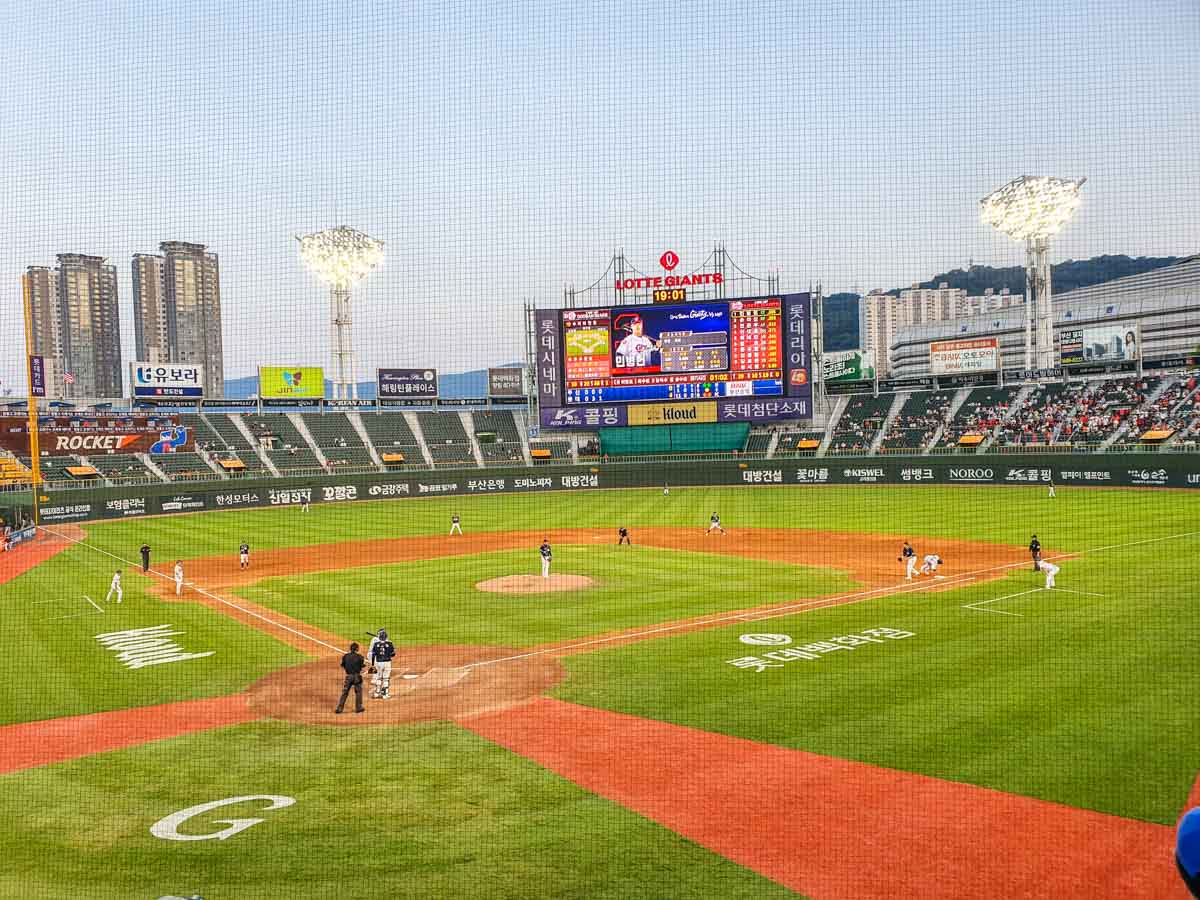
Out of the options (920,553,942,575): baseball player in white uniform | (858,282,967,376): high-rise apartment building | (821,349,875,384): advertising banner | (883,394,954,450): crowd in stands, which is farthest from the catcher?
(858,282,967,376): high-rise apartment building

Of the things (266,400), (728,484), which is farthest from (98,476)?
(728,484)

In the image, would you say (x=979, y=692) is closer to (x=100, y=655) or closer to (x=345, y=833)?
(x=345, y=833)

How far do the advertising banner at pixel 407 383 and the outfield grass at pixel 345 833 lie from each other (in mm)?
54654

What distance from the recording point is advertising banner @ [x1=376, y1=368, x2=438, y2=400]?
62438 mm

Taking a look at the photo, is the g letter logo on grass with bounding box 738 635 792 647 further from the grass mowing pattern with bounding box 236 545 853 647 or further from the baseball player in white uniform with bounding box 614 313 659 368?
the baseball player in white uniform with bounding box 614 313 659 368

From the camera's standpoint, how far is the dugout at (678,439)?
5262 cm

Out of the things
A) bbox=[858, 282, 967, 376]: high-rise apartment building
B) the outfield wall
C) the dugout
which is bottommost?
the outfield wall

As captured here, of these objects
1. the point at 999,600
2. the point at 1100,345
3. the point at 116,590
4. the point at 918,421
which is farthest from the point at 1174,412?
the point at 116,590

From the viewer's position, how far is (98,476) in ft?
140

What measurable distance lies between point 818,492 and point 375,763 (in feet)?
125

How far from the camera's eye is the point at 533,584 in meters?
19.9

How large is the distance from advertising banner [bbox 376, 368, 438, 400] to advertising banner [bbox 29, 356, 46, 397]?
31538 millimetres

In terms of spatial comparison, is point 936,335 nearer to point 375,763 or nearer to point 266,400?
point 266,400

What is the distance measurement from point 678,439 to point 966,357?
21205mm
